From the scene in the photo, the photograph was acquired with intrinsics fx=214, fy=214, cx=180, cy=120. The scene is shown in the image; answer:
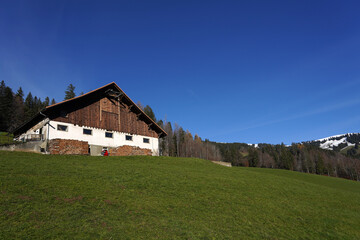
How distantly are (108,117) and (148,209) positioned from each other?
75.0 feet

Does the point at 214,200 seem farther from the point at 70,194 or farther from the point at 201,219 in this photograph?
the point at 70,194

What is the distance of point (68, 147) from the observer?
26.6m

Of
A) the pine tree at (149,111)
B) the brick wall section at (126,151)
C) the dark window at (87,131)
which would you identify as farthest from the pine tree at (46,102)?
the dark window at (87,131)

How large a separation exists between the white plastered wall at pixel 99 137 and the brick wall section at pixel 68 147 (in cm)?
50

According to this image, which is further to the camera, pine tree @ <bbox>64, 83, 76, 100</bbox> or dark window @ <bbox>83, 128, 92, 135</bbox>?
pine tree @ <bbox>64, 83, 76, 100</bbox>

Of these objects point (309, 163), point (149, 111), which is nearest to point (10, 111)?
point (149, 111)

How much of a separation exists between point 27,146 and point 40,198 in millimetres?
19287

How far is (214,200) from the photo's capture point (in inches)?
544

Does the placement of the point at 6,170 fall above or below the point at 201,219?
above

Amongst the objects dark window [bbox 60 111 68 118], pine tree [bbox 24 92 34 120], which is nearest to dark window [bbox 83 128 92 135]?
dark window [bbox 60 111 68 118]

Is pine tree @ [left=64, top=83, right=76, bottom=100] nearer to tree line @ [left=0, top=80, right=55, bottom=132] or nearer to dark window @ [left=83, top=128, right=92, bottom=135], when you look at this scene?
tree line @ [left=0, top=80, right=55, bottom=132]

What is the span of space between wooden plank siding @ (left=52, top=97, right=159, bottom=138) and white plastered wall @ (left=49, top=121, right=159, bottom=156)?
2.01 feet

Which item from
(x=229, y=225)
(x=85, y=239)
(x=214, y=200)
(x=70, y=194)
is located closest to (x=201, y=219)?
(x=229, y=225)

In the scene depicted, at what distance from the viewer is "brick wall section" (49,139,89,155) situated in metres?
25.5
